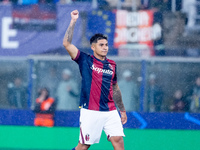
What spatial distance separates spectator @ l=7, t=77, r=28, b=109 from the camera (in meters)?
9.54

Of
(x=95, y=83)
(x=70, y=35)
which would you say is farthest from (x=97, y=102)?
(x=70, y=35)

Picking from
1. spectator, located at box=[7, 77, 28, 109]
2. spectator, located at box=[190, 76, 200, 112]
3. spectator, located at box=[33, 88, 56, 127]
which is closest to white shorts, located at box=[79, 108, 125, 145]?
spectator, located at box=[33, 88, 56, 127]

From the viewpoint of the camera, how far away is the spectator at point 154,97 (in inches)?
371

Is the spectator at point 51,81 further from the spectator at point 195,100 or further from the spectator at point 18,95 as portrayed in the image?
the spectator at point 195,100

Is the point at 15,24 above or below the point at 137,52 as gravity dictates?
above

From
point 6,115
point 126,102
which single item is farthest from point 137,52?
point 6,115

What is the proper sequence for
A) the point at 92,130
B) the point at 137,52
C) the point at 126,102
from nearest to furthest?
the point at 92,130, the point at 126,102, the point at 137,52

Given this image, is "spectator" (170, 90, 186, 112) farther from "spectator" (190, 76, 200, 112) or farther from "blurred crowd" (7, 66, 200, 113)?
"spectator" (190, 76, 200, 112)

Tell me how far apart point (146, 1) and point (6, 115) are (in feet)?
14.4

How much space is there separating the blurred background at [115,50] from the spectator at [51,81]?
0.02m

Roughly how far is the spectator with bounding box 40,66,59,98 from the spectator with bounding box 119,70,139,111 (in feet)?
4.86

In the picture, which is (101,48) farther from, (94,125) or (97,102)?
(94,125)

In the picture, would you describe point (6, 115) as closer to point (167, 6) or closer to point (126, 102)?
point (126, 102)

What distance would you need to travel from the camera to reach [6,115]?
26.2 ft
